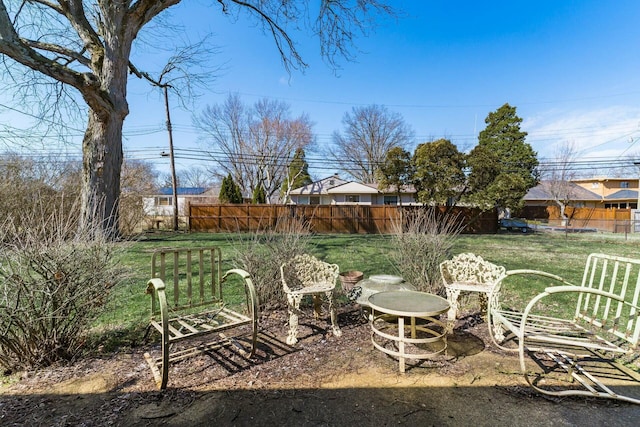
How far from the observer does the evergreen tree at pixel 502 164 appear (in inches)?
587

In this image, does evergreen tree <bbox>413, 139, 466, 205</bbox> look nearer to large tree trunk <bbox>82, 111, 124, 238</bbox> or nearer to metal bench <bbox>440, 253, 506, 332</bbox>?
metal bench <bbox>440, 253, 506, 332</bbox>

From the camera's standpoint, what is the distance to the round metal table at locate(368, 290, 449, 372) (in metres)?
2.45

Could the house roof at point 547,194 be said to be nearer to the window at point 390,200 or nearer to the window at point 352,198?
the window at point 390,200

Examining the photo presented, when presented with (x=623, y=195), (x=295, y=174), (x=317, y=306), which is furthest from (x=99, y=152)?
(x=623, y=195)

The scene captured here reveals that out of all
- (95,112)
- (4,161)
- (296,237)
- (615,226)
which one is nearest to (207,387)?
(296,237)

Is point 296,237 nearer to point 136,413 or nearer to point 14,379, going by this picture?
point 136,413

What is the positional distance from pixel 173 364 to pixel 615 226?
2550 centimetres

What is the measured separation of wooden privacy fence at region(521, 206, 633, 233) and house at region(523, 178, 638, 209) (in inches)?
42.7

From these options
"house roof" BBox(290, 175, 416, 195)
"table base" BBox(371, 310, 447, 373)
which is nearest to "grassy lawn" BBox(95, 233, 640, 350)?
"table base" BBox(371, 310, 447, 373)

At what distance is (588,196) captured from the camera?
28.9m

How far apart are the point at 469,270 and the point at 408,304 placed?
4.05 ft

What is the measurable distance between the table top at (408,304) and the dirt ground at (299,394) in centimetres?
44

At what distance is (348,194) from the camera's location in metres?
25.9

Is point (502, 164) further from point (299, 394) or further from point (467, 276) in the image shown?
point (299, 394)
